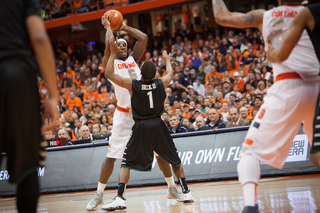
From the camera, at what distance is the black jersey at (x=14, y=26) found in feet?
7.91

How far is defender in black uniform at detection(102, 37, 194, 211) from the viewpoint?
19.0 ft

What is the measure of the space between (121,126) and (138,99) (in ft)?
2.10

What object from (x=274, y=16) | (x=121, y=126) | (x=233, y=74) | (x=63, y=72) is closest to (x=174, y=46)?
(x=233, y=74)

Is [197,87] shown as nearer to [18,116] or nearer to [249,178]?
[249,178]

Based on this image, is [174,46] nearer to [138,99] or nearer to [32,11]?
[138,99]

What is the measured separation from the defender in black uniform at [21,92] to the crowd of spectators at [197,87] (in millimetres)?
7981

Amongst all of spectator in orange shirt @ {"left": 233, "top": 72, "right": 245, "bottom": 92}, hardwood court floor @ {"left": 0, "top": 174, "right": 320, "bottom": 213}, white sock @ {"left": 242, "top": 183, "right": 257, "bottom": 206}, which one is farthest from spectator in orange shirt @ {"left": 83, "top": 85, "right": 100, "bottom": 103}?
white sock @ {"left": 242, "top": 183, "right": 257, "bottom": 206}

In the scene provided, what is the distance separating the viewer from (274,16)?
12.4 feet

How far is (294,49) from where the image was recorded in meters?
3.71

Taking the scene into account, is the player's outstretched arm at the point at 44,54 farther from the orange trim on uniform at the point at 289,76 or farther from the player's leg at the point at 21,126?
the orange trim on uniform at the point at 289,76

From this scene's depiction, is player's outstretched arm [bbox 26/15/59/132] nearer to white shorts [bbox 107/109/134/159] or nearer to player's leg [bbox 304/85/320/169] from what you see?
player's leg [bbox 304/85/320/169]

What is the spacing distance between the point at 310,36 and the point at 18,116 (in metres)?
2.54

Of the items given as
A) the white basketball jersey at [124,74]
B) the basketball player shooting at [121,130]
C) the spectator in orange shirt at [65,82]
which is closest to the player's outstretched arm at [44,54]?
the basketball player shooting at [121,130]

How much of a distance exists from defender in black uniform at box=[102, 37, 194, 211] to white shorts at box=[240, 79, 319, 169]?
2418mm
